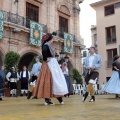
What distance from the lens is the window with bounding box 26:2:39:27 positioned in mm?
17511

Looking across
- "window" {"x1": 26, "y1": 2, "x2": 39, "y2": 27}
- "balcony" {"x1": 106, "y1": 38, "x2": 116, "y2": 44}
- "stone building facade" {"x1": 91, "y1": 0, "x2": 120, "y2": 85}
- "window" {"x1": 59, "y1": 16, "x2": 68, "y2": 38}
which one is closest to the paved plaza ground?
"window" {"x1": 26, "y1": 2, "x2": 39, "y2": 27}

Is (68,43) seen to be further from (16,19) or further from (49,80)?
(49,80)

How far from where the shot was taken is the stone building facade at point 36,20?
15.8 metres

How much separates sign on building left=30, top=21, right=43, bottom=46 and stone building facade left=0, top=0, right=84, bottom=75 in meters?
0.35

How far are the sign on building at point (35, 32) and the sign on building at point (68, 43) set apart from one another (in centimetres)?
284

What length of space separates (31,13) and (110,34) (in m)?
11.2

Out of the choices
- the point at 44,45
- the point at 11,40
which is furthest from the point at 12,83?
the point at 44,45

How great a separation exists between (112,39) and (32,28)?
1201 centimetres

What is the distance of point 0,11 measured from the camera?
14.4 meters

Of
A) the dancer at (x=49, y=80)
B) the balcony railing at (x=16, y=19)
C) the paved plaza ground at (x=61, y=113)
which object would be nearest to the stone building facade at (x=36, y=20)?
the balcony railing at (x=16, y=19)

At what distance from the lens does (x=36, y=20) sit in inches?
717

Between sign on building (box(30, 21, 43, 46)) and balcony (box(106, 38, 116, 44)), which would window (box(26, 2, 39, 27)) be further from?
balcony (box(106, 38, 116, 44))

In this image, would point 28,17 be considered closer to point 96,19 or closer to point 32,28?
point 32,28

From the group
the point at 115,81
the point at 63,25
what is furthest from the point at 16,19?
the point at 115,81
